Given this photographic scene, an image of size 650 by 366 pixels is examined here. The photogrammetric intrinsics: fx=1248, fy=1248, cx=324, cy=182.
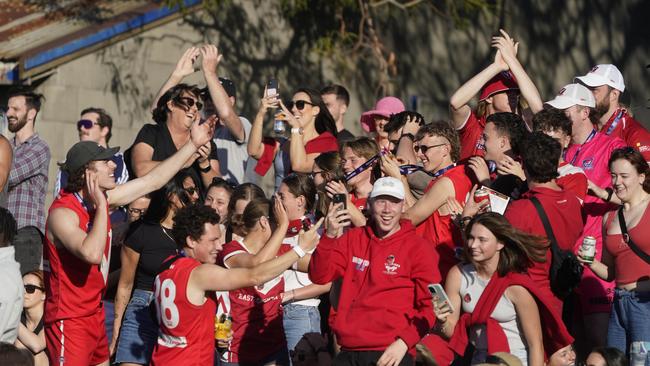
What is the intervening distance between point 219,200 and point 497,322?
3088mm

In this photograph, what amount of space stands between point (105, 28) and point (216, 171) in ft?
18.6

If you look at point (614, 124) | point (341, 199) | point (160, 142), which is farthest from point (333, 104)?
point (341, 199)

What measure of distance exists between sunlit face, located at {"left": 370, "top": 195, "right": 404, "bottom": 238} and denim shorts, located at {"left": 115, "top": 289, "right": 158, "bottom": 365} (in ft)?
7.00

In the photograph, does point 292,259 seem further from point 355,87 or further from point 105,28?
point 355,87

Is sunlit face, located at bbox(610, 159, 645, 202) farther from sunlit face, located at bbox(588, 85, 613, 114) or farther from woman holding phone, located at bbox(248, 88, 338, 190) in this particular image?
woman holding phone, located at bbox(248, 88, 338, 190)

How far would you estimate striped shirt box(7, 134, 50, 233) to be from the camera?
452 inches

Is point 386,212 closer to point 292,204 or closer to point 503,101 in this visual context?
point 292,204

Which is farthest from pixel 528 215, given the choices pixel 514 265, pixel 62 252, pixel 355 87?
pixel 355 87

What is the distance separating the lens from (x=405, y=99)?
19141 mm

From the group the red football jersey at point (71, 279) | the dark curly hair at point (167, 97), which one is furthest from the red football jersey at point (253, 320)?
the dark curly hair at point (167, 97)

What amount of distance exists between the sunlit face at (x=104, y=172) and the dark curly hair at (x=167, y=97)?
220cm

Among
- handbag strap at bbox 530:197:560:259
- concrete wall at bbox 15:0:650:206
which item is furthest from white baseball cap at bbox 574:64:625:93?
concrete wall at bbox 15:0:650:206

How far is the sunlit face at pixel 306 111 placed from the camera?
11.4 metres

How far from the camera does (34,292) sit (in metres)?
9.95
